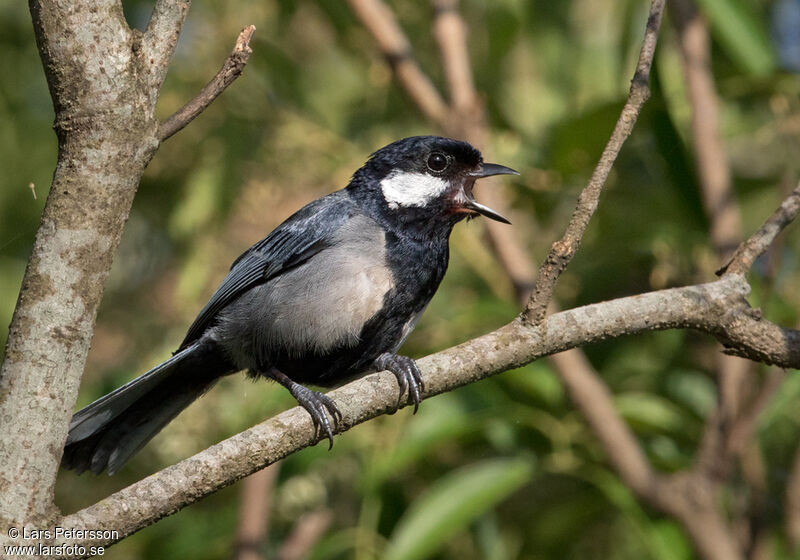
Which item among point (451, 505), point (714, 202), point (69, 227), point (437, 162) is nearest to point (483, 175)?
point (437, 162)

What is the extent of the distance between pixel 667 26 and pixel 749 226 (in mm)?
1141

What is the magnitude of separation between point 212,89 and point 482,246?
2191 millimetres

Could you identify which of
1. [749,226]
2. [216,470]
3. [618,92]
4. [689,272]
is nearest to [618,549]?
[689,272]

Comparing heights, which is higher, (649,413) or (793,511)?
(649,413)

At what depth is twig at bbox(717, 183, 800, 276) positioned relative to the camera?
249 centimetres

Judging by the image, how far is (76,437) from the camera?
3008 millimetres

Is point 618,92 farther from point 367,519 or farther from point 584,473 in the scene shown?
point 367,519

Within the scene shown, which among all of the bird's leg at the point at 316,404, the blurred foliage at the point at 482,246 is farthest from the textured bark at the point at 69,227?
the blurred foliage at the point at 482,246

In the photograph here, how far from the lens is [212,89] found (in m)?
2.17

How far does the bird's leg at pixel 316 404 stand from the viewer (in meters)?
2.40

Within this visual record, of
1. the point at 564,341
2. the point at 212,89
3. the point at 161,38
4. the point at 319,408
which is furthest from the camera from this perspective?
the point at 319,408

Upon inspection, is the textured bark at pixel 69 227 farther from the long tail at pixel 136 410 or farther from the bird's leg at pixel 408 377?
the long tail at pixel 136 410

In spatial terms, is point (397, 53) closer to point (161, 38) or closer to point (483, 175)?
point (483, 175)

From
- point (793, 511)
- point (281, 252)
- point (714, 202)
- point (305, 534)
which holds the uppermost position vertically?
point (281, 252)
